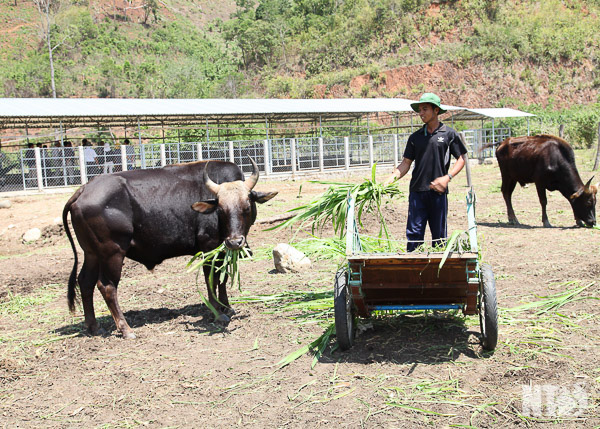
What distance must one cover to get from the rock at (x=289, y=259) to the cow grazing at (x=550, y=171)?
17.3 ft

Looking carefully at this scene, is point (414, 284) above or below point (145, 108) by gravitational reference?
below

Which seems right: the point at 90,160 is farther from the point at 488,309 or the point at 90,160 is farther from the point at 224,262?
the point at 488,309

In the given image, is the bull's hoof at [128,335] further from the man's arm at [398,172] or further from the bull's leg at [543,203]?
the bull's leg at [543,203]

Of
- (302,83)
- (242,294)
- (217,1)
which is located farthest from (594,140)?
(217,1)

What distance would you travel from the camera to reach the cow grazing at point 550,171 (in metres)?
10.7

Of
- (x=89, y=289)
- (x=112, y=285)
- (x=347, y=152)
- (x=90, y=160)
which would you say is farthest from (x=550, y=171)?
(x=90, y=160)

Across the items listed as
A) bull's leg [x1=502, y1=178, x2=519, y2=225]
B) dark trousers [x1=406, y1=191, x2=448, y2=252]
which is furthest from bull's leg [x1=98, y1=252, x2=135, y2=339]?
bull's leg [x1=502, y1=178, x2=519, y2=225]

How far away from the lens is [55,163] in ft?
65.9

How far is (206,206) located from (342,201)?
1.42 m

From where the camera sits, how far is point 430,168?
5.36 meters

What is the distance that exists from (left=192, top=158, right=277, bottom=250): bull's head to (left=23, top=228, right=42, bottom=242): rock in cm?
782

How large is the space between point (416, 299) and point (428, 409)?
1.16 meters

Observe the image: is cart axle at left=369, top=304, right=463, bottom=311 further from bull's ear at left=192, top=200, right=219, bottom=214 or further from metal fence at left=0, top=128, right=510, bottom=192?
metal fence at left=0, top=128, right=510, bottom=192

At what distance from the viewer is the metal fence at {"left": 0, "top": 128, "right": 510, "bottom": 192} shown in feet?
64.6
